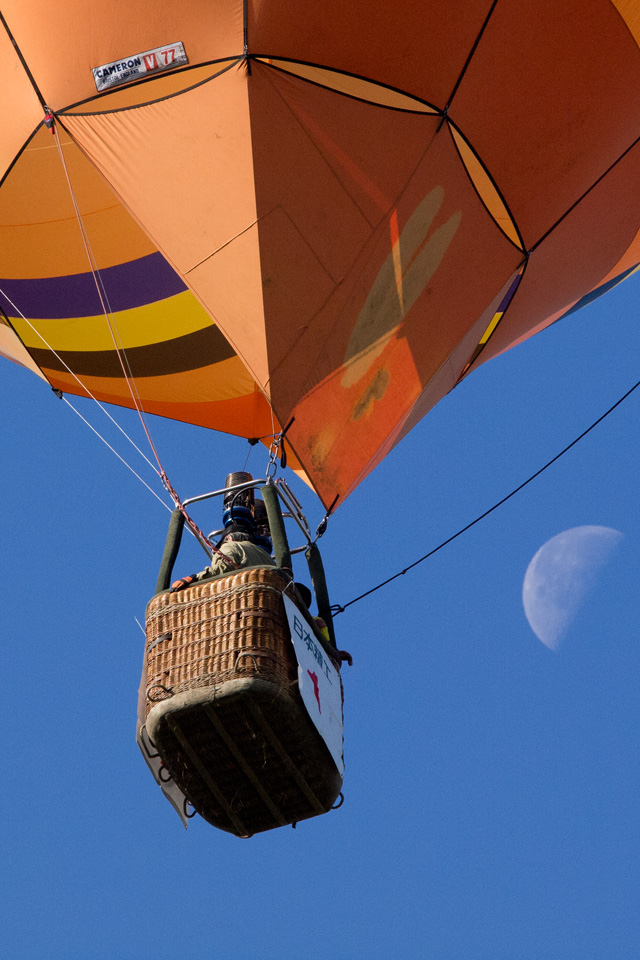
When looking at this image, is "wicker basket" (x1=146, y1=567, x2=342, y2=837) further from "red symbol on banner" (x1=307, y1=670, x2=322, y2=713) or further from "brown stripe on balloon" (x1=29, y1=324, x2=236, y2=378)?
"brown stripe on balloon" (x1=29, y1=324, x2=236, y2=378)

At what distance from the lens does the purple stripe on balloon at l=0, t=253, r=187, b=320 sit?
21.6 feet

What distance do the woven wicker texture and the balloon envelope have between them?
0.97 m

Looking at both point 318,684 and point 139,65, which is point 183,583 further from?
point 139,65

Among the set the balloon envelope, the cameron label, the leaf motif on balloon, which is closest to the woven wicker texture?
the balloon envelope

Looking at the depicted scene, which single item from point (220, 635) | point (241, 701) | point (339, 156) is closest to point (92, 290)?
point (339, 156)

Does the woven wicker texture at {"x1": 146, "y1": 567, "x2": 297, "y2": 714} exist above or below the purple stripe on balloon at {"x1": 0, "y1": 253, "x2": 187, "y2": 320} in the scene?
below

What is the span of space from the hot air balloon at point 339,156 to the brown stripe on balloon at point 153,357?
51.4 inches

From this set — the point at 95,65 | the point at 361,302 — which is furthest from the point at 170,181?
the point at 361,302

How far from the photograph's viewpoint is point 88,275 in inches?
265

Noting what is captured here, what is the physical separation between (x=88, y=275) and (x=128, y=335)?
448 millimetres

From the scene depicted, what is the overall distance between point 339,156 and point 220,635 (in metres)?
1.97

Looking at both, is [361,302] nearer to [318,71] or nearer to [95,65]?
[318,71]

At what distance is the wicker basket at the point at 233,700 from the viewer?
4.08 m

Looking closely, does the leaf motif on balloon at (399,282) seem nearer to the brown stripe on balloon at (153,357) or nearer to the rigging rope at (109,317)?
the rigging rope at (109,317)
